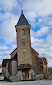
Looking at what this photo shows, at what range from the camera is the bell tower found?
114ft

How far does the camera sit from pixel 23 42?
119ft

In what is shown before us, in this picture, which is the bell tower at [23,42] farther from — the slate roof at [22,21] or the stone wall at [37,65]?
the stone wall at [37,65]

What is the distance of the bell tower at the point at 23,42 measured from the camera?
3481cm

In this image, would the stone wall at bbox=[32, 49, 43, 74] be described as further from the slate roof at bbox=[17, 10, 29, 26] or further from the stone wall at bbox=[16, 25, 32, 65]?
the slate roof at bbox=[17, 10, 29, 26]

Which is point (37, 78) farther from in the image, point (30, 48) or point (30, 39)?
point (30, 39)

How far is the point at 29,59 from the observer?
1371 inches

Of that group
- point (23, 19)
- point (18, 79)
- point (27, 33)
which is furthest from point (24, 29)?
point (18, 79)

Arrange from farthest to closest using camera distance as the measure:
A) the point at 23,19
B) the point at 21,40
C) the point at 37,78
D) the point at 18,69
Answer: the point at 23,19 → the point at 21,40 → the point at 18,69 → the point at 37,78

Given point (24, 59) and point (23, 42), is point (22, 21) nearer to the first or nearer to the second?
point (23, 42)

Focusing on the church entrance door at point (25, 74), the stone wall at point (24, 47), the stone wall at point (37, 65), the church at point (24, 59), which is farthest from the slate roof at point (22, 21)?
the church entrance door at point (25, 74)

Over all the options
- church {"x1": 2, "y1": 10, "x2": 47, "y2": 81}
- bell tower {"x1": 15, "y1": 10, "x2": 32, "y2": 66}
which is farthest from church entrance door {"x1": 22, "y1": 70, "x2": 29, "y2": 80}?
bell tower {"x1": 15, "y1": 10, "x2": 32, "y2": 66}

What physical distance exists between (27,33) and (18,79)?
13712mm

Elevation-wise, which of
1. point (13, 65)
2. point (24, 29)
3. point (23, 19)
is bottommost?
point (13, 65)

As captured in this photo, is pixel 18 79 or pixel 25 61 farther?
pixel 25 61
